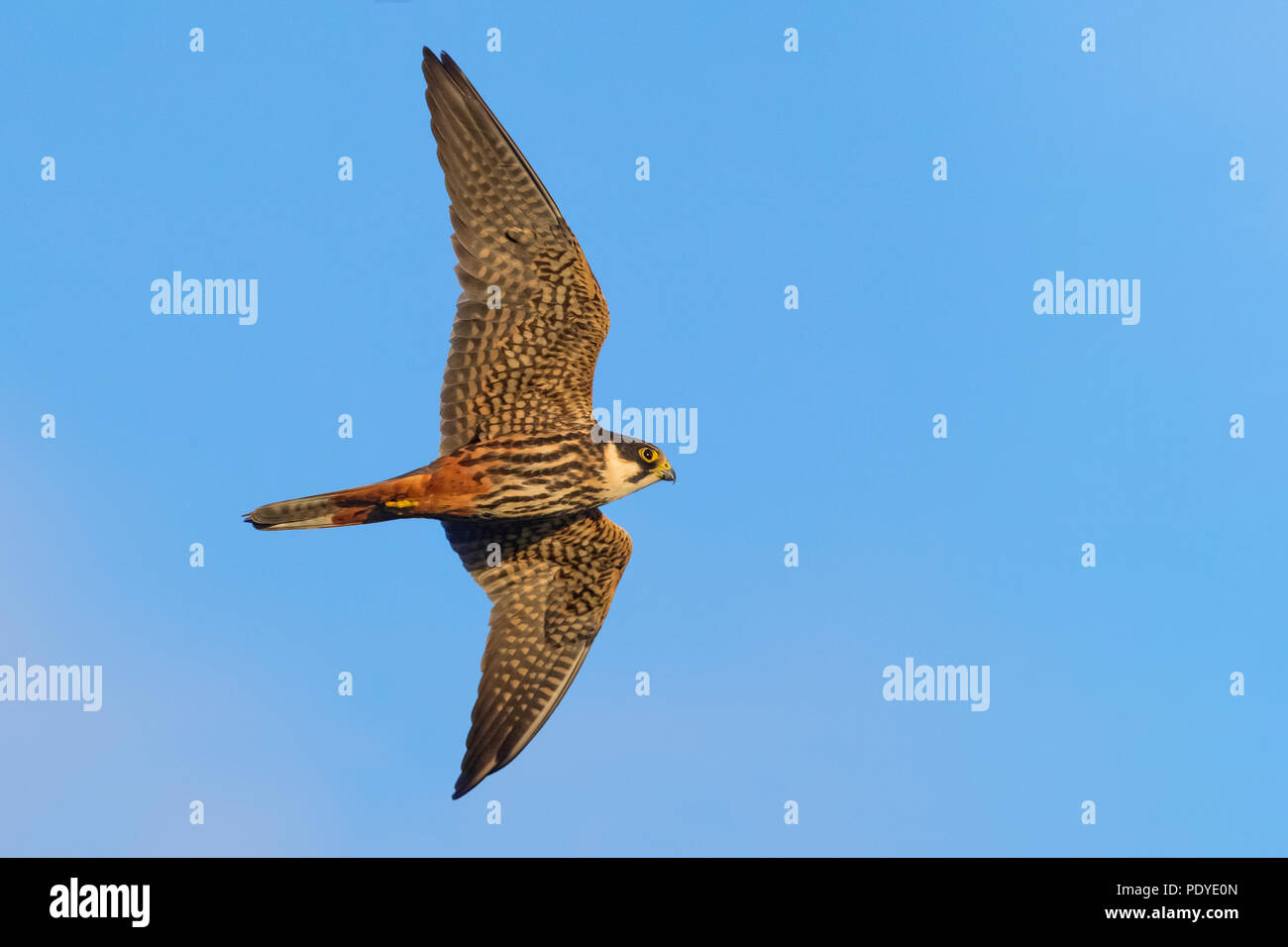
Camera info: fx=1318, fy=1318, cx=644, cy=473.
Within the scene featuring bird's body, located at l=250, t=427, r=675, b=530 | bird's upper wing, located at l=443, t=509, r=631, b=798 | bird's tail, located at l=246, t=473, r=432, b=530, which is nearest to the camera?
bird's tail, located at l=246, t=473, r=432, b=530

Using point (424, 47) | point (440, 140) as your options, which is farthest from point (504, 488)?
point (424, 47)

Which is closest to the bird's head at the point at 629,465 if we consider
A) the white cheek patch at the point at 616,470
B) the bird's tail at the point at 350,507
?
the white cheek patch at the point at 616,470

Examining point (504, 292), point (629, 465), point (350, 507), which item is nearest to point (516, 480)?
point (629, 465)

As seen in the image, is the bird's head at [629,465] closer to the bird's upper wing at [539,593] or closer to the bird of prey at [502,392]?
the bird of prey at [502,392]

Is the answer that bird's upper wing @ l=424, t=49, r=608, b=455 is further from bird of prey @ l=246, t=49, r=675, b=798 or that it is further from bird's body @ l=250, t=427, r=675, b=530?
bird's body @ l=250, t=427, r=675, b=530

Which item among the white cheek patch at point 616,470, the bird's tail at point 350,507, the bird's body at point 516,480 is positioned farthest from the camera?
the white cheek patch at point 616,470

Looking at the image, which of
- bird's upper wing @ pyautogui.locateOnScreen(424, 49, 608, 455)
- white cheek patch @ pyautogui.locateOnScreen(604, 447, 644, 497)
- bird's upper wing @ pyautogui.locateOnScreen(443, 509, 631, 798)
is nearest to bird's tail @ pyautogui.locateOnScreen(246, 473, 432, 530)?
bird's upper wing @ pyautogui.locateOnScreen(424, 49, 608, 455)

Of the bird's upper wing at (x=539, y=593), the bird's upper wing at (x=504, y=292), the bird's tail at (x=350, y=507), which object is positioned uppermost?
the bird's upper wing at (x=504, y=292)

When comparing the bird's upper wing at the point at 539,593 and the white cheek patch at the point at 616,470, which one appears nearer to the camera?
the white cheek patch at the point at 616,470
